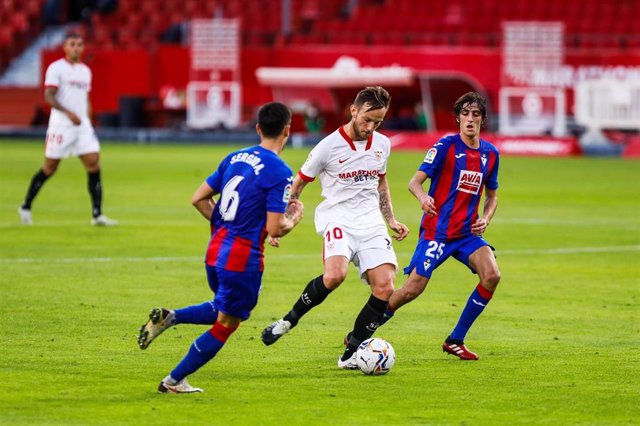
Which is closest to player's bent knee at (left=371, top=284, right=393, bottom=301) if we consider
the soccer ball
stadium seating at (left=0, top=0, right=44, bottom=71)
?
the soccer ball

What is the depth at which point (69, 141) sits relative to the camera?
62.1 ft

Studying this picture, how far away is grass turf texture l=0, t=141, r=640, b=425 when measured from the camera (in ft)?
27.2

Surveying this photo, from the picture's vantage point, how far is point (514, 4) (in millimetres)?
42906

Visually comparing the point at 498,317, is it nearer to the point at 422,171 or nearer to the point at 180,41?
the point at 422,171

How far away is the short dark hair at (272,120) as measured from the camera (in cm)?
838

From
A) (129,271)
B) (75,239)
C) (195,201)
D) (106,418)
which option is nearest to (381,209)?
(195,201)

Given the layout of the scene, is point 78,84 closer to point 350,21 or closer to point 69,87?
point 69,87

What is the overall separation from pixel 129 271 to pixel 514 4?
99.0 feet

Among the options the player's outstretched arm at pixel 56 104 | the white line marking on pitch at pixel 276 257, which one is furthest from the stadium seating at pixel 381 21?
the player's outstretched arm at pixel 56 104

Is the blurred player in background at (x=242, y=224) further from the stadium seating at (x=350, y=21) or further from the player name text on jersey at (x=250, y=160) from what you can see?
the stadium seating at (x=350, y=21)

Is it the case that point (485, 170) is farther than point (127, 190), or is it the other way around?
point (127, 190)

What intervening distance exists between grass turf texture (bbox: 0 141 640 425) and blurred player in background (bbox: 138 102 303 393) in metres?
0.40

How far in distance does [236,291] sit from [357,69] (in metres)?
32.6

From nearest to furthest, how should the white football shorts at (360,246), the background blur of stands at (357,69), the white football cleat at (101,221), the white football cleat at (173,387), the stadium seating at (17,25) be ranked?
1. the white football cleat at (173,387)
2. the white football shorts at (360,246)
3. the white football cleat at (101,221)
4. the background blur of stands at (357,69)
5. the stadium seating at (17,25)
